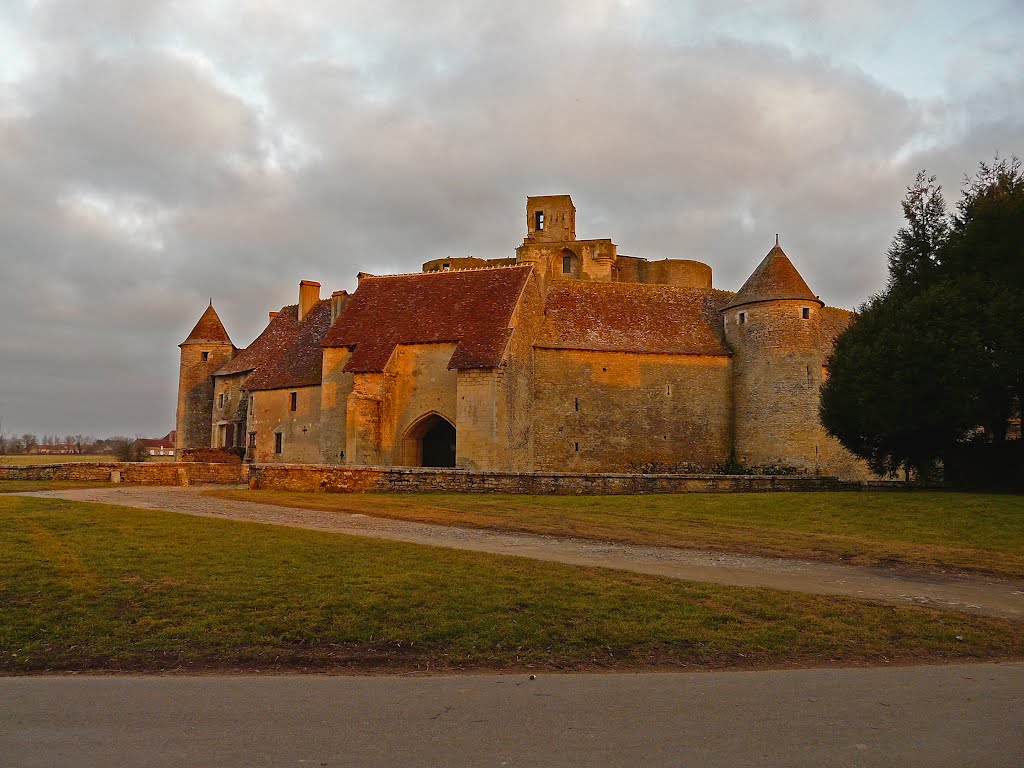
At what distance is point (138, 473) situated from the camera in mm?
26469

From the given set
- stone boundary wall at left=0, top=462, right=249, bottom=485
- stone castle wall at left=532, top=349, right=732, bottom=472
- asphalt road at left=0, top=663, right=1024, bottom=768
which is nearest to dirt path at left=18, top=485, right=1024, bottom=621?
asphalt road at left=0, top=663, right=1024, bottom=768

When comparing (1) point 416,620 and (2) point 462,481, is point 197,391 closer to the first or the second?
(2) point 462,481

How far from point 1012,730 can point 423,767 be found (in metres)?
3.79

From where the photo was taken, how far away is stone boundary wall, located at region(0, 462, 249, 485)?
26.4 m

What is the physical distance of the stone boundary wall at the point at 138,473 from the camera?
26438 millimetres

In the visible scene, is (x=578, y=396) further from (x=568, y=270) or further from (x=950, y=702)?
(x=950, y=702)

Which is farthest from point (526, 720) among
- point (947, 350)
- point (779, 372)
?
point (779, 372)

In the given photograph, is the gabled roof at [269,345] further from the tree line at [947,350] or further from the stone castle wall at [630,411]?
the tree line at [947,350]

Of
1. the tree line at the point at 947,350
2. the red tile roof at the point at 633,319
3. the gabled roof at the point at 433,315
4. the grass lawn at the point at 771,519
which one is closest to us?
the grass lawn at the point at 771,519

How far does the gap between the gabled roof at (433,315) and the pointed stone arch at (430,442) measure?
2.81 meters

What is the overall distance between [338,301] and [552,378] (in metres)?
11.6

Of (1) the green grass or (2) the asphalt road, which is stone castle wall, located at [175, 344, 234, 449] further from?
(2) the asphalt road

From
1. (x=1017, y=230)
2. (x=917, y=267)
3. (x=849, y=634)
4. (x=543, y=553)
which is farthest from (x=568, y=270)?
(x=849, y=634)

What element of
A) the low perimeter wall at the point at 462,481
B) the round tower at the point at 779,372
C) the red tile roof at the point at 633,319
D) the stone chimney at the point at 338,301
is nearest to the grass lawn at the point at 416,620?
the low perimeter wall at the point at 462,481
